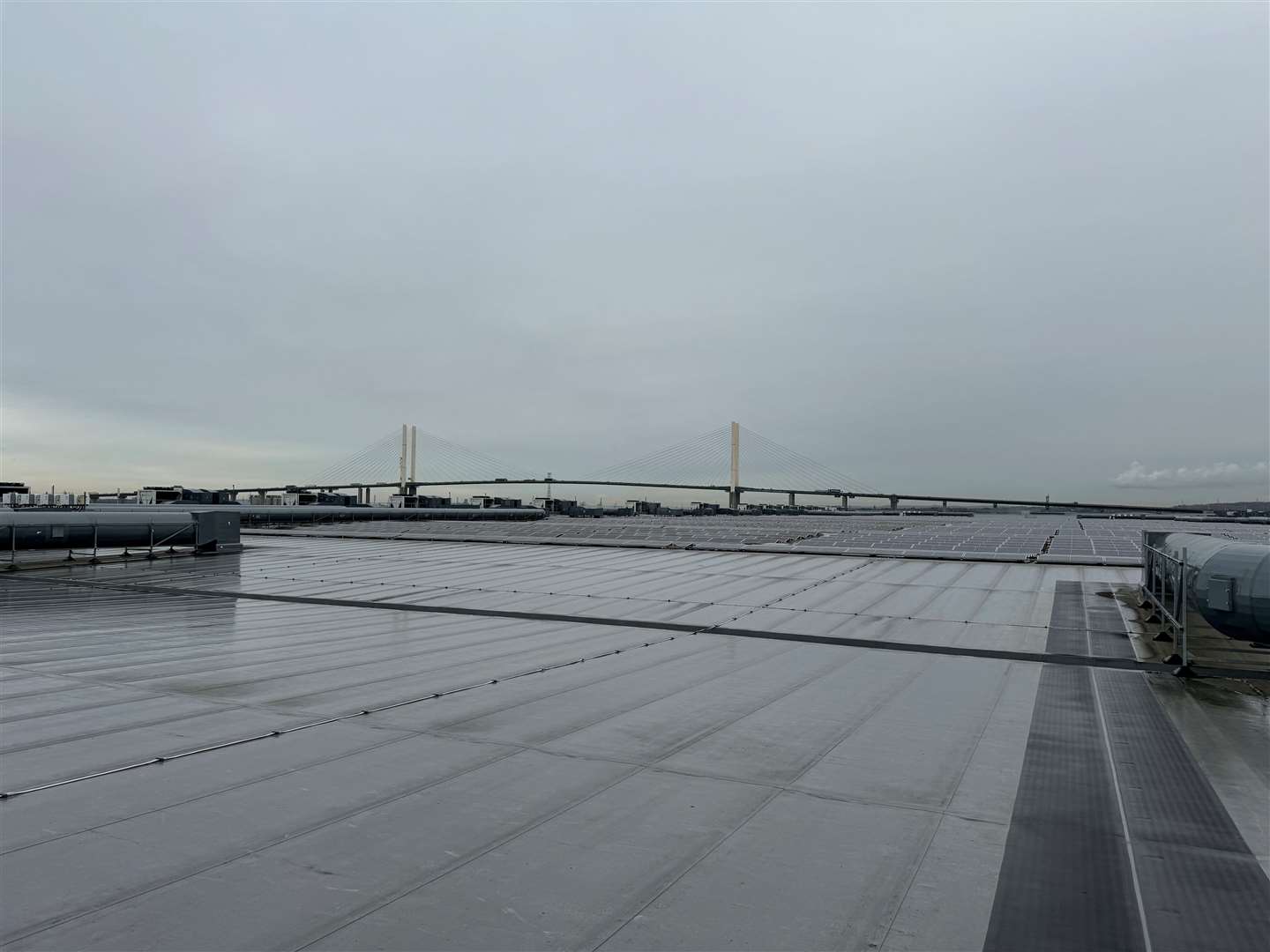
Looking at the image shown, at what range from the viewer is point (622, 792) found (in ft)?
22.8

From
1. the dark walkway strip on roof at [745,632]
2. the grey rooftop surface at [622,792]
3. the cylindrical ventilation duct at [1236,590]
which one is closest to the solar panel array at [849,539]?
the dark walkway strip on roof at [745,632]

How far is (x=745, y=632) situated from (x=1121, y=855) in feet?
35.6

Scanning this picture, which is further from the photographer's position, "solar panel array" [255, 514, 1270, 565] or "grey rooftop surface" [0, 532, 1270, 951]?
"solar panel array" [255, 514, 1270, 565]

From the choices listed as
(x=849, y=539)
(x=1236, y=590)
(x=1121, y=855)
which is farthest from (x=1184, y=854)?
(x=849, y=539)

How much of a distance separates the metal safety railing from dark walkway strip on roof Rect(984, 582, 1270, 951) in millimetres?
4543

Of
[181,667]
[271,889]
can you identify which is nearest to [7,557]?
[181,667]

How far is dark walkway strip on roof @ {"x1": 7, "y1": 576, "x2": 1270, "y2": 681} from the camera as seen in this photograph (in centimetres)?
1327

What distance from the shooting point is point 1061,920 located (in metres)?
4.86

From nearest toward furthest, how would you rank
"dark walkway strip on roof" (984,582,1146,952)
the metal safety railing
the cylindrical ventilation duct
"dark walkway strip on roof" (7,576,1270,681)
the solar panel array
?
"dark walkway strip on roof" (984,582,1146,952) → the cylindrical ventilation duct → the metal safety railing → "dark walkway strip on roof" (7,576,1270,681) → the solar panel array

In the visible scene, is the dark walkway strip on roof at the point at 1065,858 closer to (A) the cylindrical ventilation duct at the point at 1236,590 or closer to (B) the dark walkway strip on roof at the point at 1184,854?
(B) the dark walkway strip on roof at the point at 1184,854

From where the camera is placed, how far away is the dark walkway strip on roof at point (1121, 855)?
15.5 ft

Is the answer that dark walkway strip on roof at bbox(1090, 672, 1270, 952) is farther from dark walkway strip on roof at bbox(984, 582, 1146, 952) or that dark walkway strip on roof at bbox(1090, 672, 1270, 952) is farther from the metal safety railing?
the metal safety railing

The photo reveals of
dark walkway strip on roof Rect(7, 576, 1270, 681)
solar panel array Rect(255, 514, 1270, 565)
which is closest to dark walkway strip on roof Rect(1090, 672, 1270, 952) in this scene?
dark walkway strip on roof Rect(7, 576, 1270, 681)

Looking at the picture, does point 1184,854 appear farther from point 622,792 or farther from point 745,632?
point 745,632
